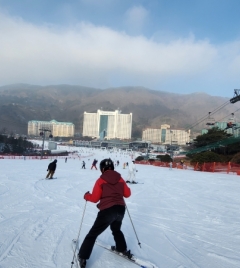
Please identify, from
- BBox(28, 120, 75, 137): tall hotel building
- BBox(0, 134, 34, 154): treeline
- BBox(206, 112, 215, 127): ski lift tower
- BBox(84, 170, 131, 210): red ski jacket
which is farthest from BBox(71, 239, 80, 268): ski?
BBox(28, 120, 75, 137): tall hotel building

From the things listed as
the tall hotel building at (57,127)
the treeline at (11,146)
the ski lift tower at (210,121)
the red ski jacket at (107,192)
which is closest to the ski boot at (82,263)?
the red ski jacket at (107,192)

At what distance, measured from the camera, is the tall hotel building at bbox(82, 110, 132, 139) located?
168600mm

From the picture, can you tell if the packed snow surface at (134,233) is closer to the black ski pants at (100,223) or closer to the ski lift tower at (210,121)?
the black ski pants at (100,223)

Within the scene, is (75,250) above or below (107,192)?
below

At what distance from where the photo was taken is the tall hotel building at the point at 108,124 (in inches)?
6638

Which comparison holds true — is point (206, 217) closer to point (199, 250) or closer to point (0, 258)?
point (199, 250)

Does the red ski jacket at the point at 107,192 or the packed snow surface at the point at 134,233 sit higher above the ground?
the red ski jacket at the point at 107,192

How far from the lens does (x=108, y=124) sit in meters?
175

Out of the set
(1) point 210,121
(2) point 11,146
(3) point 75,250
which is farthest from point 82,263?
(2) point 11,146

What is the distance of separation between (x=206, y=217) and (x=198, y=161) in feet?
72.4

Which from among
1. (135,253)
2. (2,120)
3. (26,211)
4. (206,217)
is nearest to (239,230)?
(206,217)

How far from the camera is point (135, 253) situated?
3.28m

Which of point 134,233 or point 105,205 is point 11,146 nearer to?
point 134,233

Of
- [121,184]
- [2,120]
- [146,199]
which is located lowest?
[146,199]
